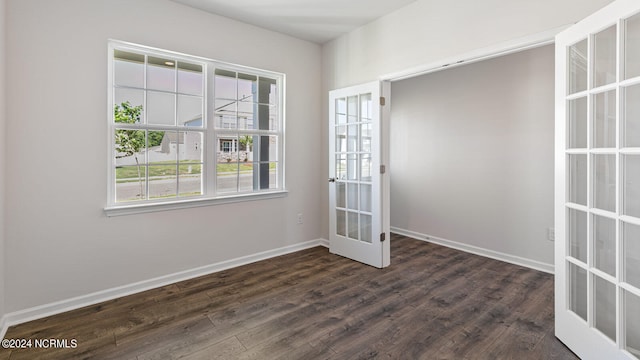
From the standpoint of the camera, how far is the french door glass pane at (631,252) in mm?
1543

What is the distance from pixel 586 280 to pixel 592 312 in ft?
0.58

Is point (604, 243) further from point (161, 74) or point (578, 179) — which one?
point (161, 74)

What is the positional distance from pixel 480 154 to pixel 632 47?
2423 mm

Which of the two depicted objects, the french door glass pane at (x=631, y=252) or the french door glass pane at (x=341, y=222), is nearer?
the french door glass pane at (x=631, y=252)

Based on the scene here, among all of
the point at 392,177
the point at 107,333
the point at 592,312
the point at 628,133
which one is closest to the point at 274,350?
the point at 107,333

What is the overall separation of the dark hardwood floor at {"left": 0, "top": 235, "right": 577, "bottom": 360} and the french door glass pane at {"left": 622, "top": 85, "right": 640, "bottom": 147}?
4.39 ft

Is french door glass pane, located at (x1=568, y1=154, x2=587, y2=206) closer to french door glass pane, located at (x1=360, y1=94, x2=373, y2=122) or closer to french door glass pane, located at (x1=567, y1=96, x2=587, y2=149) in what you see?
french door glass pane, located at (x1=567, y1=96, x2=587, y2=149)

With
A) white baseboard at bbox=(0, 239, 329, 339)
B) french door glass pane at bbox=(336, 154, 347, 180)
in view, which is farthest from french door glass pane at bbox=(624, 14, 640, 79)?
white baseboard at bbox=(0, 239, 329, 339)

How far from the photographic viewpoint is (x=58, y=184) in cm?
246

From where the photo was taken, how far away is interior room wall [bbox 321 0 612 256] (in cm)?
221

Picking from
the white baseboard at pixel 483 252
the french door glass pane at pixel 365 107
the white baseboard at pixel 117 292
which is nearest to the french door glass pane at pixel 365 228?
the white baseboard at pixel 117 292

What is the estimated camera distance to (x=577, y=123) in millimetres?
1888

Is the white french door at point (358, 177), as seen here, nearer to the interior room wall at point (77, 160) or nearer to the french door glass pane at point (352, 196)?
the french door glass pane at point (352, 196)

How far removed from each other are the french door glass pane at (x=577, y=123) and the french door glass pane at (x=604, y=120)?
3.0 inches
